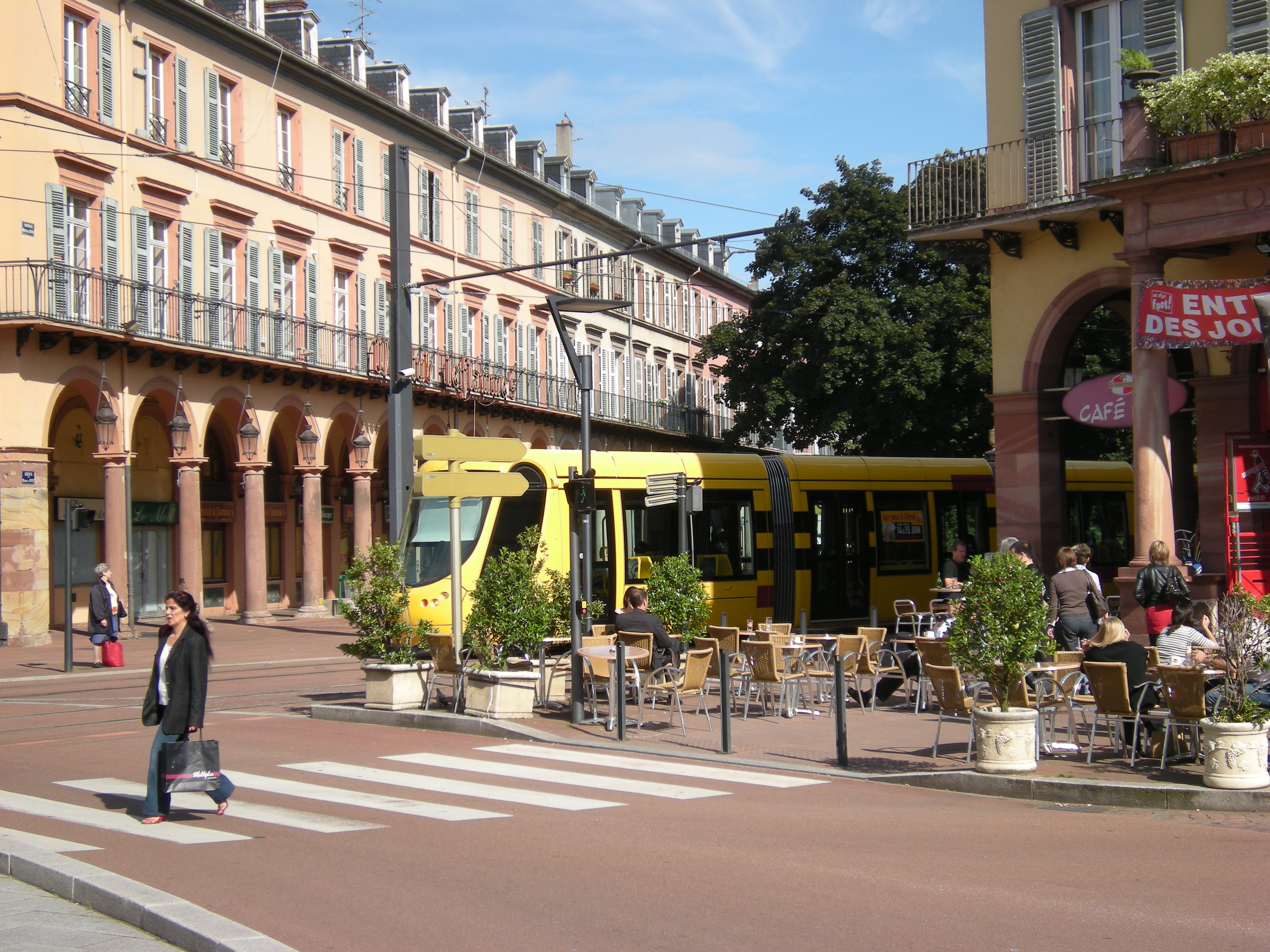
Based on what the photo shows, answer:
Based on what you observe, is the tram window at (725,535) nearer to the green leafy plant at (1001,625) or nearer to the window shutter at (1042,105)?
the window shutter at (1042,105)

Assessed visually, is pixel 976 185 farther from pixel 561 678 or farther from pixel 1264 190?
pixel 561 678

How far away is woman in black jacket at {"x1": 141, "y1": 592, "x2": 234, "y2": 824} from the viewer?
8.86m

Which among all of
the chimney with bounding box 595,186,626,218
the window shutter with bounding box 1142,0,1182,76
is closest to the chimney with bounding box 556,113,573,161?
the chimney with bounding box 595,186,626,218

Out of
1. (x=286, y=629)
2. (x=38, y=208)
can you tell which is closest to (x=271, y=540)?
(x=286, y=629)

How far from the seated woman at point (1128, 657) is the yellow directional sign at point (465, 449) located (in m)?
6.13

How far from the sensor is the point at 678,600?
15.3 metres

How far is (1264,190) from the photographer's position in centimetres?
1495

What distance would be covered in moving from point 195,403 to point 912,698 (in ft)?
66.2

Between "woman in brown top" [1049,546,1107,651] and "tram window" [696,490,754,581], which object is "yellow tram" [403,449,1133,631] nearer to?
"tram window" [696,490,754,581]

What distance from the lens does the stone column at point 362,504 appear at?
122ft

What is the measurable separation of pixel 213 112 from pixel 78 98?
14.8 feet

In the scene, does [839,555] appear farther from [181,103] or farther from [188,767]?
[181,103]

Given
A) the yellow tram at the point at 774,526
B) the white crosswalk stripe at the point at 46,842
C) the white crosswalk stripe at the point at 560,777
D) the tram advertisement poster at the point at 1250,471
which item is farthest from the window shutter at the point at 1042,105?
the white crosswalk stripe at the point at 46,842

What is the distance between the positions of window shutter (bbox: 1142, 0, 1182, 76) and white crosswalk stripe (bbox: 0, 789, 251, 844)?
1410cm
